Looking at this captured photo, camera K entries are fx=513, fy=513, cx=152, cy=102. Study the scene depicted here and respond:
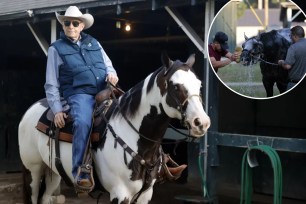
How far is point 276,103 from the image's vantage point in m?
8.04

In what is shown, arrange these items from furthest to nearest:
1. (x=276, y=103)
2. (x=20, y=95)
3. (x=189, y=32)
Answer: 1. (x=20, y=95)
2. (x=276, y=103)
3. (x=189, y=32)

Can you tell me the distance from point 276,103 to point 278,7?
336cm

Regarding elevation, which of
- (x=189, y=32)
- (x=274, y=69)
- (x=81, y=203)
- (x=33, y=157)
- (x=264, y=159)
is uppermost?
(x=189, y=32)

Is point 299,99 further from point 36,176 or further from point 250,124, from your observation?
point 36,176

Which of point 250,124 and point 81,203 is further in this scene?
point 250,124

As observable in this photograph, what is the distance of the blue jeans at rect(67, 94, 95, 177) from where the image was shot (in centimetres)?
426

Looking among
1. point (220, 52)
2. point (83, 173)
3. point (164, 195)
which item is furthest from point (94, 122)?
point (164, 195)

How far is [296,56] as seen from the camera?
15.8 ft

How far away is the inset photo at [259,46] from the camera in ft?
15.9

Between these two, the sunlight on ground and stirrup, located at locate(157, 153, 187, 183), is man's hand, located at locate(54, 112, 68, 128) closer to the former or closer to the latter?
stirrup, located at locate(157, 153, 187, 183)

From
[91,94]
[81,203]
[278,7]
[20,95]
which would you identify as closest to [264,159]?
[81,203]

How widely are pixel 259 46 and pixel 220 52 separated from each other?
1.41 feet

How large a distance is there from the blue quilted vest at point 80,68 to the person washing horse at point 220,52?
4.05ft

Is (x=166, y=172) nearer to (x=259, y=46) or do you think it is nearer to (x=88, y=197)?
(x=259, y=46)
